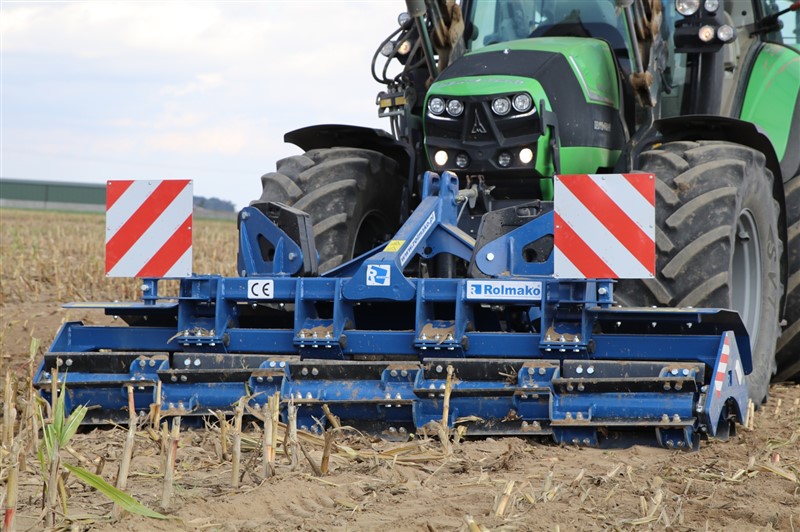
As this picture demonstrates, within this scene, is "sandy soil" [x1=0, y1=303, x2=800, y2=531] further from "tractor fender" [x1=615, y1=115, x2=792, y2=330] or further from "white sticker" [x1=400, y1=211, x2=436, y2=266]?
"tractor fender" [x1=615, y1=115, x2=792, y2=330]

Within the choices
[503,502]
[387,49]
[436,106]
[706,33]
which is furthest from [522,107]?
[503,502]

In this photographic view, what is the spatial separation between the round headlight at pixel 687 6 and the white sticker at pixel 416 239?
1925 mm

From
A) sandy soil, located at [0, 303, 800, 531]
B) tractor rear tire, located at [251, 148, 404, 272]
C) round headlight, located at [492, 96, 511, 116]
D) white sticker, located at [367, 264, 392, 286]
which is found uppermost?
round headlight, located at [492, 96, 511, 116]

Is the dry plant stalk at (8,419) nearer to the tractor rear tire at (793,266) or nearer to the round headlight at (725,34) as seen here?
the round headlight at (725,34)

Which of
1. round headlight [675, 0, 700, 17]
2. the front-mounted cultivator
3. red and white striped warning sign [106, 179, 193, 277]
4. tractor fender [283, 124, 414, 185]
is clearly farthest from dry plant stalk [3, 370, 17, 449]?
round headlight [675, 0, 700, 17]

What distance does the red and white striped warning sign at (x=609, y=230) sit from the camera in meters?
5.19

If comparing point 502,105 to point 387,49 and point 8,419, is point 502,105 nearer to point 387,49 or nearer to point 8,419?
point 387,49

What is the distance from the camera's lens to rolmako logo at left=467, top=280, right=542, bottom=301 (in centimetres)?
533

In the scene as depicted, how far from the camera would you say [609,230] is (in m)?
5.23

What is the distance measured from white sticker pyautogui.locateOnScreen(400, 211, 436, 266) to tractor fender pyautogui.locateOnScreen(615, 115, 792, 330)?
1.19 meters

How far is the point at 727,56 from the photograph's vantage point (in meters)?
7.09

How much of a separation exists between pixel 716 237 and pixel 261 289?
2317 mm

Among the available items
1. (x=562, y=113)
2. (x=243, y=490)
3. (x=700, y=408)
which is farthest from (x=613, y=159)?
(x=243, y=490)

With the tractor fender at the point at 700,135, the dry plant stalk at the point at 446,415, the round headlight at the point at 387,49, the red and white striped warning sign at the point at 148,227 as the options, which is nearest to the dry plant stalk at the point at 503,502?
the dry plant stalk at the point at 446,415
